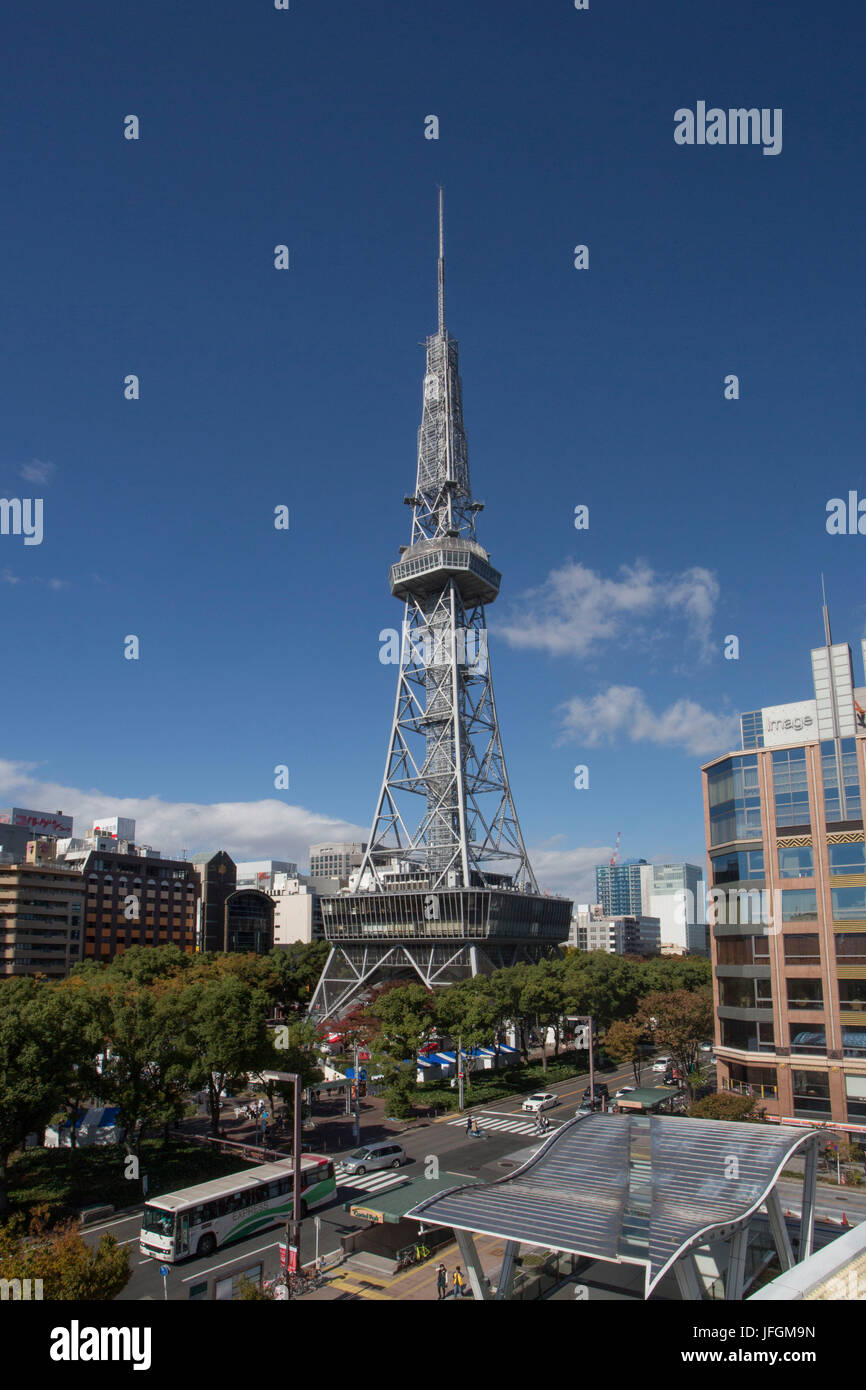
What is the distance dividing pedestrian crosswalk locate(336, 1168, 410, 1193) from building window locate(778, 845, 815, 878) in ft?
99.1

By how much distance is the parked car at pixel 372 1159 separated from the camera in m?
46.6

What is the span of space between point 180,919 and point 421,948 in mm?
60680

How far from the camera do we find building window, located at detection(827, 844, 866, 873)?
5350 centimetres

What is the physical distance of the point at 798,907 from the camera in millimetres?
55031

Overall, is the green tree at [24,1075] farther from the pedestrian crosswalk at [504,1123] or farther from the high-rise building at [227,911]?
the high-rise building at [227,911]

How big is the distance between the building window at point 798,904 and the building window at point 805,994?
3.88 metres

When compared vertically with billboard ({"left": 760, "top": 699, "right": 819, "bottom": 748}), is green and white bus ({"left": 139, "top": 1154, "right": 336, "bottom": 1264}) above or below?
below

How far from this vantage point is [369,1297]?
28828 millimetres

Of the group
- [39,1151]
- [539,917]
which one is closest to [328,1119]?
[39,1151]

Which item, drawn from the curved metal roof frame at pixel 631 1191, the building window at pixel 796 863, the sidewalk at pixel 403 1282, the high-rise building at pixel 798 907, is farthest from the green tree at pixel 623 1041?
the sidewalk at pixel 403 1282

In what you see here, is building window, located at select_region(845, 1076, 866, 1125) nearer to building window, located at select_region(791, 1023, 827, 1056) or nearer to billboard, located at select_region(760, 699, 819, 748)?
building window, located at select_region(791, 1023, 827, 1056)

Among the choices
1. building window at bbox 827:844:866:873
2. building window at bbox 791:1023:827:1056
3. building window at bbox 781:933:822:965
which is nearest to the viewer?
building window at bbox 791:1023:827:1056

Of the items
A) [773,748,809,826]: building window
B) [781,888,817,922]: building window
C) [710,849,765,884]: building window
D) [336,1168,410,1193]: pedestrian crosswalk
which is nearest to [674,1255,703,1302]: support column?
[336,1168,410,1193]: pedestrian crosswalk

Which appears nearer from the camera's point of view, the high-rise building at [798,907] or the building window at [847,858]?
the high-rise building at [798,907]
